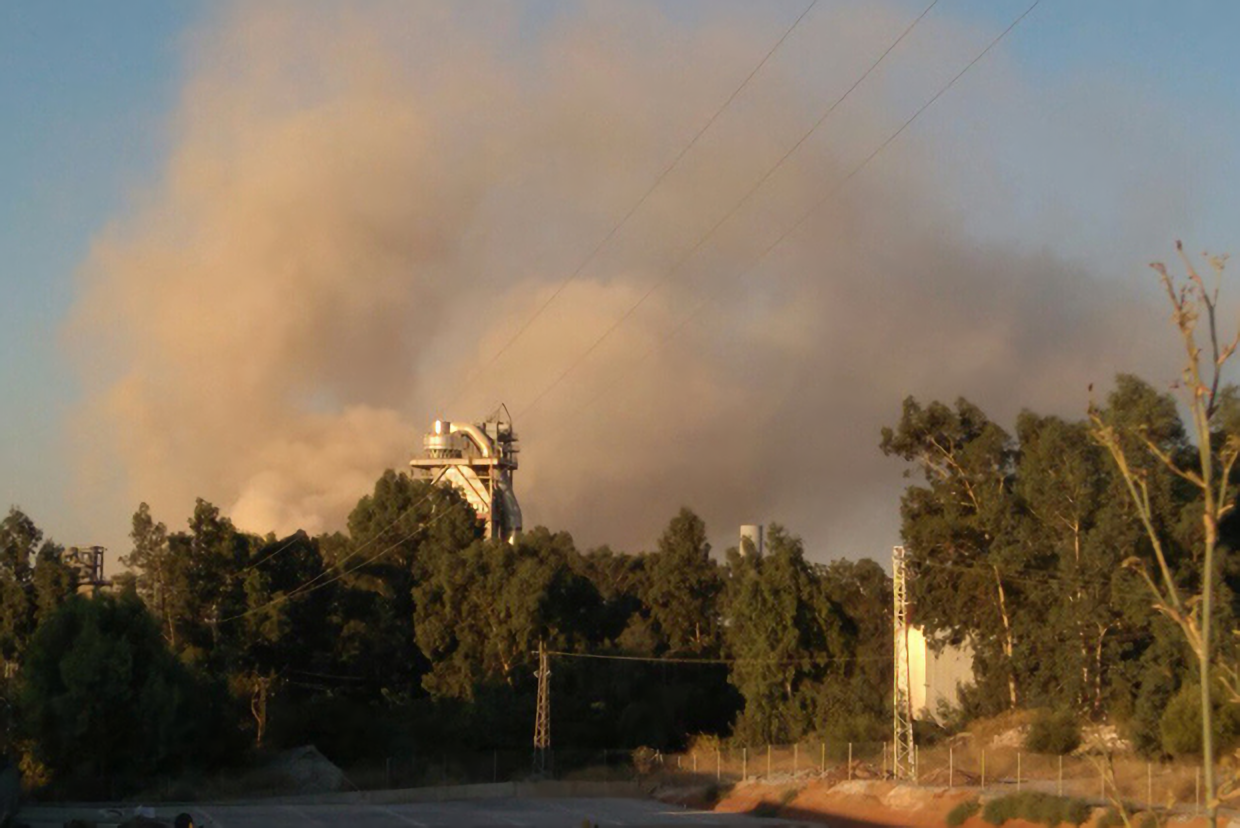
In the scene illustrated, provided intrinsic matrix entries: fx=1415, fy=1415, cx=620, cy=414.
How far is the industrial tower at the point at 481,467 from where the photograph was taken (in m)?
97.8

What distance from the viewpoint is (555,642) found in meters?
79.9

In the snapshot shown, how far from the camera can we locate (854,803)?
158 feet

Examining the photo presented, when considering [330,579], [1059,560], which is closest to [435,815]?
[1059,560]

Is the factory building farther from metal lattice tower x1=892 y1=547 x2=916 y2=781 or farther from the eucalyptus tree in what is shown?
metal lattice tower x1=892 y1=547 x2=916 y2=781

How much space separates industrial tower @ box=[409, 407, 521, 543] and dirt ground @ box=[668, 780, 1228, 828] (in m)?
43.3

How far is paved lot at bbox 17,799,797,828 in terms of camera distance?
45.3 metres

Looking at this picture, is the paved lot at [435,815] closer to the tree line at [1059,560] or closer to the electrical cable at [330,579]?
the tree line at [1059,560]

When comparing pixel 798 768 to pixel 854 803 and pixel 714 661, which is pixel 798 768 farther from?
pixel 714 661

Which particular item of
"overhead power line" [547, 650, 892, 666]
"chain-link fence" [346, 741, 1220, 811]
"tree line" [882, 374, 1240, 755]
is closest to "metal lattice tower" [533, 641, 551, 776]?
"chain-link fence" [346, 741, 1220, 811]

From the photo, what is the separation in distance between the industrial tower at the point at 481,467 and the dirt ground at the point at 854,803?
142ft

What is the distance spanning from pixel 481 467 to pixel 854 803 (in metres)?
54.4

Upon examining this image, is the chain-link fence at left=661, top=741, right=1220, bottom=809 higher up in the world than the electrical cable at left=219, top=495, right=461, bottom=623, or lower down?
lower down

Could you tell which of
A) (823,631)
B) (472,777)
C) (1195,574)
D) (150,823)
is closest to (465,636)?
(472,777)

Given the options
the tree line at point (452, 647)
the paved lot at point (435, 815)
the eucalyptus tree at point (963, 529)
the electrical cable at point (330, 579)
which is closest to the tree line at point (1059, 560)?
the eucalyptus tree at point (963, 529)
